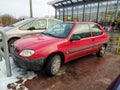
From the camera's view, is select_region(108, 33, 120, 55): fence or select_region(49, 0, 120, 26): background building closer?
select_region(108, 33, 120, 55): fence

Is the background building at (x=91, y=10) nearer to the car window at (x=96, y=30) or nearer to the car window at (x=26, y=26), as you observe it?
the car window at (x=96, y=30)

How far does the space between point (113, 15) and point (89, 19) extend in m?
4.32

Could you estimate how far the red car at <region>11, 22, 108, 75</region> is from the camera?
314 centimetres

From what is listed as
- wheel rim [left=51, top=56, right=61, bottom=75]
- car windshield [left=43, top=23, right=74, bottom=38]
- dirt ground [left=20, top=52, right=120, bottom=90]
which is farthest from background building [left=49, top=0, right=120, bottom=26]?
wheel rim [left=51, top=56, right=61, bottom=75]

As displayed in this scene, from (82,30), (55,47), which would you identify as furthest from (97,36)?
(55,47)

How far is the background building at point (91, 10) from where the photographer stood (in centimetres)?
1792

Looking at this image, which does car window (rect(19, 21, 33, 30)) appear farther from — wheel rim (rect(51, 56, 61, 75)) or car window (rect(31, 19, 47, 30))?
wheel rim (rect(51, 56, 61, 75))

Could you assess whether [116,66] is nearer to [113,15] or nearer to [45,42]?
[45,42]

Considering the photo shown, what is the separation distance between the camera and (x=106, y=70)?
164 inches

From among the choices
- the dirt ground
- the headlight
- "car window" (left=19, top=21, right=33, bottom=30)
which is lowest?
the dirt ground

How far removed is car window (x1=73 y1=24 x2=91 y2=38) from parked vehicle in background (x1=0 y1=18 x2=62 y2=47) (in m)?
2.35

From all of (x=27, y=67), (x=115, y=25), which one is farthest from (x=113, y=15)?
(x=27, y=67)

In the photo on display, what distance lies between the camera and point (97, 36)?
4941mm

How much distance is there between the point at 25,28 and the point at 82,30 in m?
2.69
